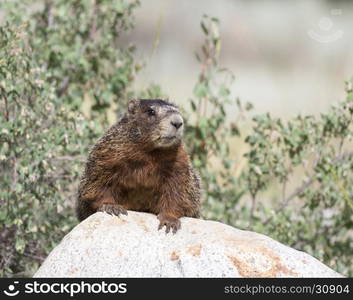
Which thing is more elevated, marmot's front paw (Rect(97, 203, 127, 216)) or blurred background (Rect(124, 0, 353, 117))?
blurred background (Rect(124, 0, 353, 117))

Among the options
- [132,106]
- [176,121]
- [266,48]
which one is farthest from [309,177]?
[266,48]

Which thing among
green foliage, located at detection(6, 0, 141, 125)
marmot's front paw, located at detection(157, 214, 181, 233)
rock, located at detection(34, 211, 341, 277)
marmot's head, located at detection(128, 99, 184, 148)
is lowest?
rock, located at detection(34, 211, 341, 277)

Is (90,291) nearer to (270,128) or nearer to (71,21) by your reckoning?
(270,128)

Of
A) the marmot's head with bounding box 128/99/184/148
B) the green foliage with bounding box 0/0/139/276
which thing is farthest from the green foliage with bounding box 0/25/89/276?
the marmot's head with bounding box 128/99/184/148

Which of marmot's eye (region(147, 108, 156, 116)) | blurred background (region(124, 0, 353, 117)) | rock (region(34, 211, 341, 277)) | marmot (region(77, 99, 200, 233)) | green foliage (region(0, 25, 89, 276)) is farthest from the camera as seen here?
blurred background (region(124, 0, 353, 117))

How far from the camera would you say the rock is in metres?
4.83

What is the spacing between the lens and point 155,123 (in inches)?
236

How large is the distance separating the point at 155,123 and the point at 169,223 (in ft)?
2.76

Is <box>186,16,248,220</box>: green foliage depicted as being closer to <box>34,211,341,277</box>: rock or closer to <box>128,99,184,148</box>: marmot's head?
<box>128,99,184,148</box>: marmot's head

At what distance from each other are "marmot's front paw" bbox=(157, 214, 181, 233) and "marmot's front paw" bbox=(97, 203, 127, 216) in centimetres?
27

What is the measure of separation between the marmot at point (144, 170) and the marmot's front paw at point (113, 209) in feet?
0.12

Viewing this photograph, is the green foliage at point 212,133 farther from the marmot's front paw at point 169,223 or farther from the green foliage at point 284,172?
the marmot's front paw at point 169,223

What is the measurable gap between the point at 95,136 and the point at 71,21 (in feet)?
4.84

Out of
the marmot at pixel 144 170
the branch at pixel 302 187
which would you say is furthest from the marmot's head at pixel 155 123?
the branch at pixel 302 187
